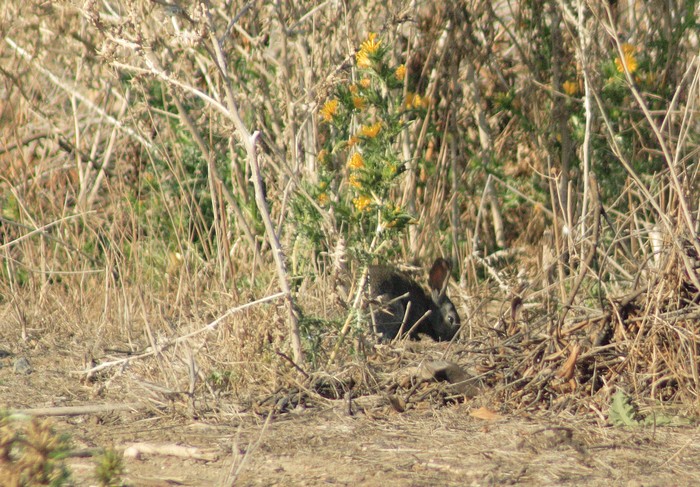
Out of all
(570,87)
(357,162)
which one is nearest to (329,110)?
(357,162)

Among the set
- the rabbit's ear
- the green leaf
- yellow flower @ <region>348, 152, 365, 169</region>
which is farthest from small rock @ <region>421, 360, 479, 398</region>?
the rabbit's ear

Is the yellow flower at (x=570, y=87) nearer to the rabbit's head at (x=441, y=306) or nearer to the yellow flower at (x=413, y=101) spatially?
the yellow flower at (x=413, y=101)

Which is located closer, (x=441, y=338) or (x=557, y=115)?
(x=441, y=338)

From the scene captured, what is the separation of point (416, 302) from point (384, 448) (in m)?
2.05

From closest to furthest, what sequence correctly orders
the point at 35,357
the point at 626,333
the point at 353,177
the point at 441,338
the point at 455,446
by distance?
the point at 455,446 < the point at 626,333 < the point at 353,177 < the point at 35,357 < the point at 441,338

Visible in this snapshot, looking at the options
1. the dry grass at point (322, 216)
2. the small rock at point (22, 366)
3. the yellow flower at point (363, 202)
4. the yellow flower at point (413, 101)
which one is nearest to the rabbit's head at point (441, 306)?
the dry grass at point (322, 216)

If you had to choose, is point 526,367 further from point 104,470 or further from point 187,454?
point 104,470

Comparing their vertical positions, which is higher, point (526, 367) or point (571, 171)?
point (571, 171)

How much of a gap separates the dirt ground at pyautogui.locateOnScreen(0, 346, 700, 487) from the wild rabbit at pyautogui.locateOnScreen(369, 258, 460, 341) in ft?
4.44

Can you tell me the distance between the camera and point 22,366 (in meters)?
4.22

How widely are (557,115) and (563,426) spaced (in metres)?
2.41

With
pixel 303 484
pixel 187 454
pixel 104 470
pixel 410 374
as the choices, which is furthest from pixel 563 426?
pixel 104 470

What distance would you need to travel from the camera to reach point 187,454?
3.02 m

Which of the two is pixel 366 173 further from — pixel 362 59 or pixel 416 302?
pixel 416 302
